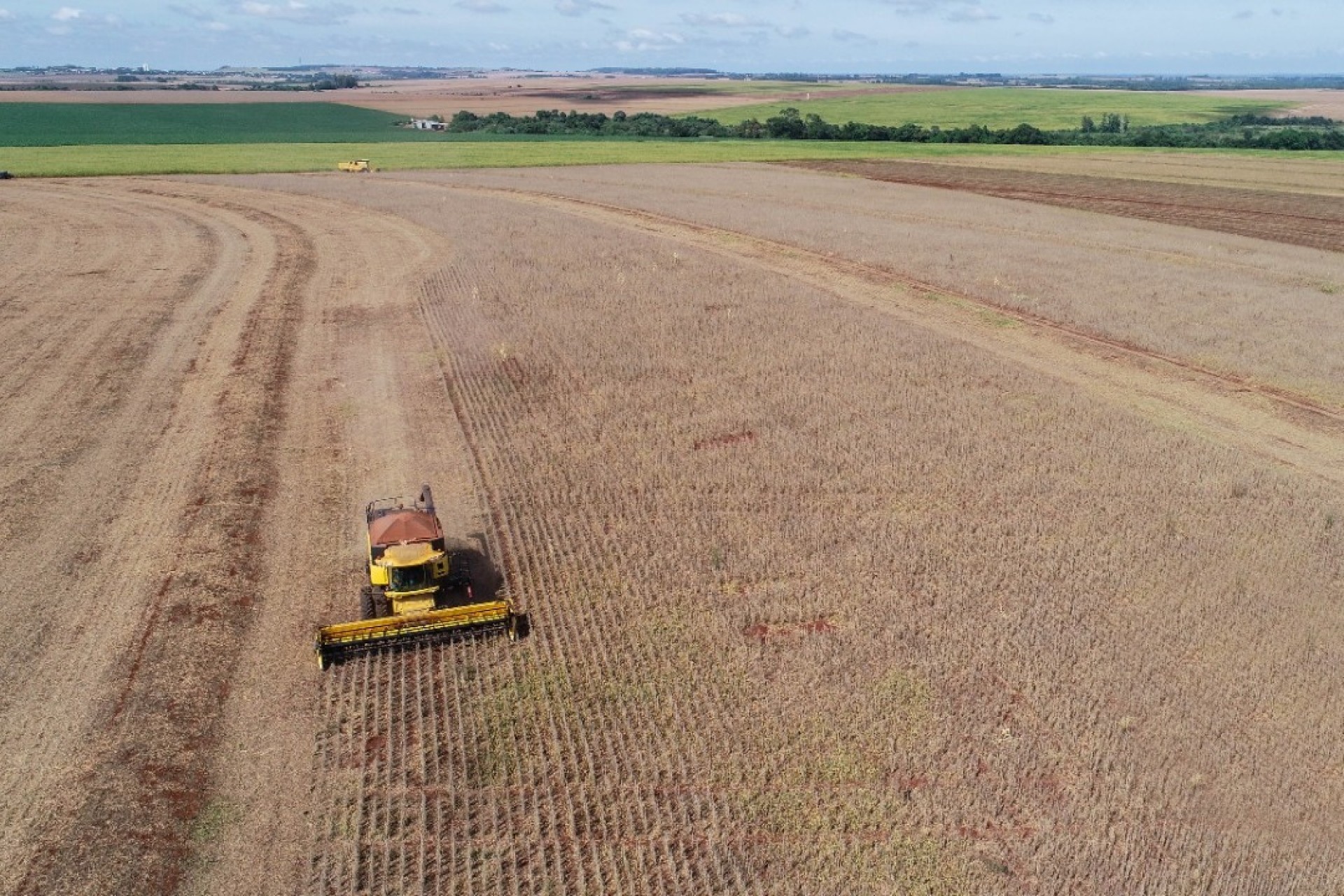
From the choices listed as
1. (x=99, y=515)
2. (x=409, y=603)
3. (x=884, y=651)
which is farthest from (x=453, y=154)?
(x=884, y=651)

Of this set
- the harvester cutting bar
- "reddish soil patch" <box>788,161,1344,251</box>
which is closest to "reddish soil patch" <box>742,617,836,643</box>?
the harvester cutting bar

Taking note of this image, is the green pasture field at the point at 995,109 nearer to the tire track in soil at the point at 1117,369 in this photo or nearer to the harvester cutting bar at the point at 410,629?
the tire track in soil at the point at 1117,369

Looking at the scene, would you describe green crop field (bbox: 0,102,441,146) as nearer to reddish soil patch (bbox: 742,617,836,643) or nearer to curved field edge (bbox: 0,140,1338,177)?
curved field edge (bbox: 0,140,1338,177)

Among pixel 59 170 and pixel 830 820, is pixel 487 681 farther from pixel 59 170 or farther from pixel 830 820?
pixel 59 170

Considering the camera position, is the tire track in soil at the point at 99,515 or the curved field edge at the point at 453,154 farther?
the curved field edge at the point at 453,154

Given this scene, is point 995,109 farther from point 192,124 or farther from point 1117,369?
point 1117,369

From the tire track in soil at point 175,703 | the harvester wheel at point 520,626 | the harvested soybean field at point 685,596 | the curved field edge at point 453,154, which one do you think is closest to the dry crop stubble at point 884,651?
the harvested soybean field at point 685,596

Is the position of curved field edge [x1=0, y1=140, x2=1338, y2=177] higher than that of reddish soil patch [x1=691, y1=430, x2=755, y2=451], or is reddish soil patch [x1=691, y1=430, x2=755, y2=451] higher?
curved field edge [x1=0, y1=140, x2=1338, y2=177]
